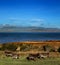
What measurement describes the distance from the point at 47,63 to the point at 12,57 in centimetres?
395

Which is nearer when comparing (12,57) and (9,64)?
(9,64)

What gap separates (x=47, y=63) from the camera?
19984mm

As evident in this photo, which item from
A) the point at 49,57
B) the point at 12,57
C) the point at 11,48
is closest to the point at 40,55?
the point at 49,57

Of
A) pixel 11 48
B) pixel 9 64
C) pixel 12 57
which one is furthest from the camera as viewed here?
pixel 11 48

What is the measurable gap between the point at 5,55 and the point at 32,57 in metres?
3.24

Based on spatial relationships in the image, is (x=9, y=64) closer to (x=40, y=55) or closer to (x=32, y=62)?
(x=32, y=62)

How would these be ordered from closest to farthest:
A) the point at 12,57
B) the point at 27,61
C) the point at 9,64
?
the point at 9,64
the point at 27,61
the point at 12,57

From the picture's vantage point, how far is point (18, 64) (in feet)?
64.1

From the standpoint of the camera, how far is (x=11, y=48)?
3212 cm

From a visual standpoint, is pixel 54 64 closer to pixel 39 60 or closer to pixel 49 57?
pixel 39 60

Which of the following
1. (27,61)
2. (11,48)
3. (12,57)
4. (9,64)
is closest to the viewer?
(9,64)

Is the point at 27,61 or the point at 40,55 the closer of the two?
the point at 27,61

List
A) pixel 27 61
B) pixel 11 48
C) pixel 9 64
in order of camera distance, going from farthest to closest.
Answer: pixel 11 48 < pixel 27 61 < pixel 9 64

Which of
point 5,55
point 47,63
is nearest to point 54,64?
point 47,63
